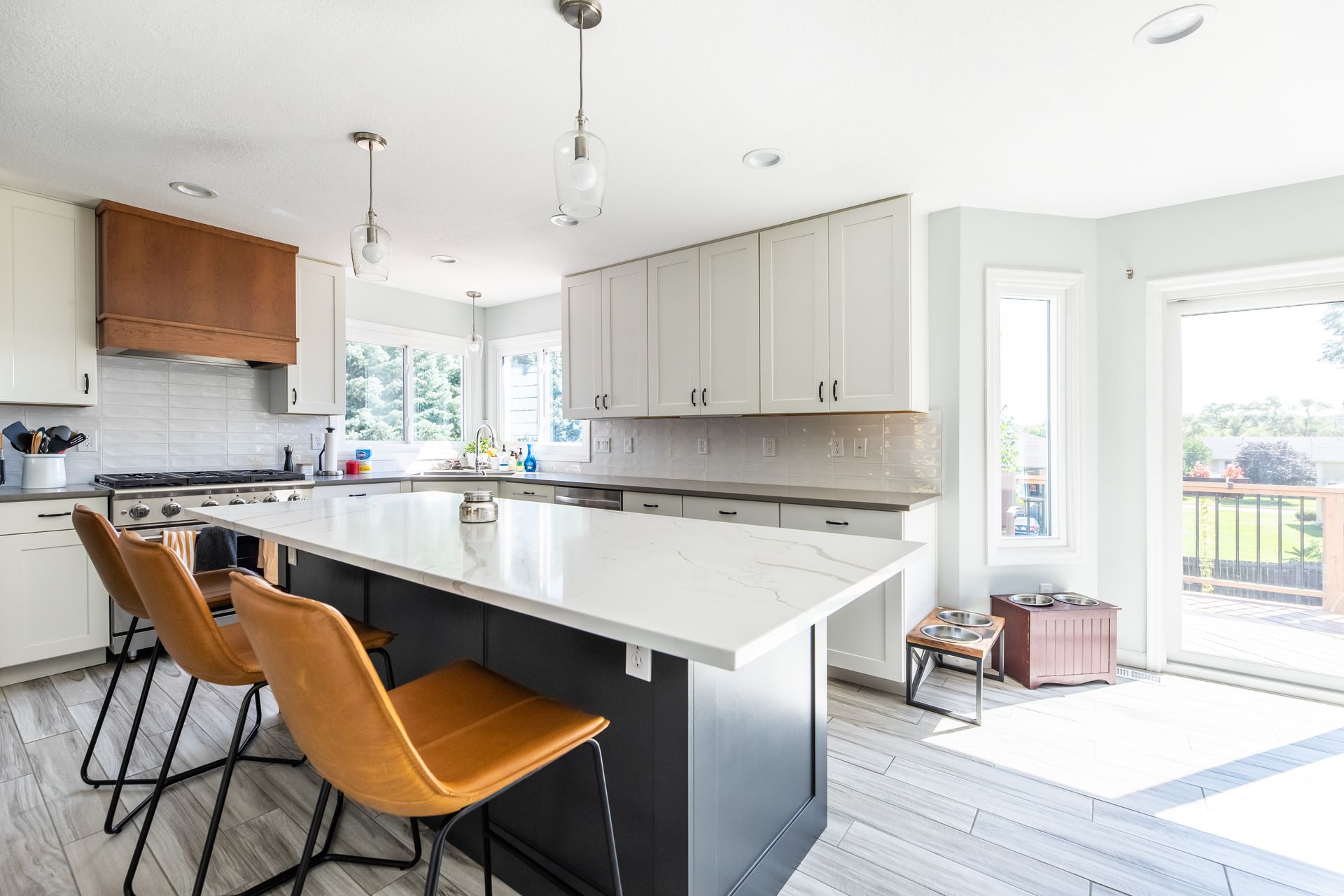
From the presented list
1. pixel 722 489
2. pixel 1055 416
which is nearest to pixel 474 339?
pixel 722 489

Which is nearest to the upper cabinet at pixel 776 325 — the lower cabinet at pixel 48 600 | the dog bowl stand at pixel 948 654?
the dog bowl stand at pixel 948 654

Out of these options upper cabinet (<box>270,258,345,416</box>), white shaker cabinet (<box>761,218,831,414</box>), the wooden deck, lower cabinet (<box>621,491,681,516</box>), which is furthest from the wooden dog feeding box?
upper cabinet (<box>270,258,345,416</box>)

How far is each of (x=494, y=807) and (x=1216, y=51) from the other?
3.08m

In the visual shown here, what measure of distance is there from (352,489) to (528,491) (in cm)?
117

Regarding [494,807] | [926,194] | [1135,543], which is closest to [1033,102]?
[926,194]

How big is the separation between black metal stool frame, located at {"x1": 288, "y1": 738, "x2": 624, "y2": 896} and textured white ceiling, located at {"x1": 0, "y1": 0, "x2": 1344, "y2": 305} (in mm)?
1941

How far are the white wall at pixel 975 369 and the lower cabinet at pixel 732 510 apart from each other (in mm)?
938

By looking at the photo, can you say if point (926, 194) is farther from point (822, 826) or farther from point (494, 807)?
point (494, 807)

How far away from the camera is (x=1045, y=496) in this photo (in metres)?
3.31

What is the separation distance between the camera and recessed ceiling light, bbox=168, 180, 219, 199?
290cm

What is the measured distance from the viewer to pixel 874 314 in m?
3.09

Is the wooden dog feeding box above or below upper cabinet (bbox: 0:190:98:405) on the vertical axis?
below

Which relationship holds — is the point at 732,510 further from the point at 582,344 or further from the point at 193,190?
the point at 193,190

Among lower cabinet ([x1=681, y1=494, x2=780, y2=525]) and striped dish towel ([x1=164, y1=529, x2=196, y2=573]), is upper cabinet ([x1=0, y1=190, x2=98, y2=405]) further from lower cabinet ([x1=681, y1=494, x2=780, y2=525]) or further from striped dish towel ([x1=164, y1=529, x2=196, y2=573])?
lower cabinet ([x1=681, y1=494, x2=780, y2=525])
